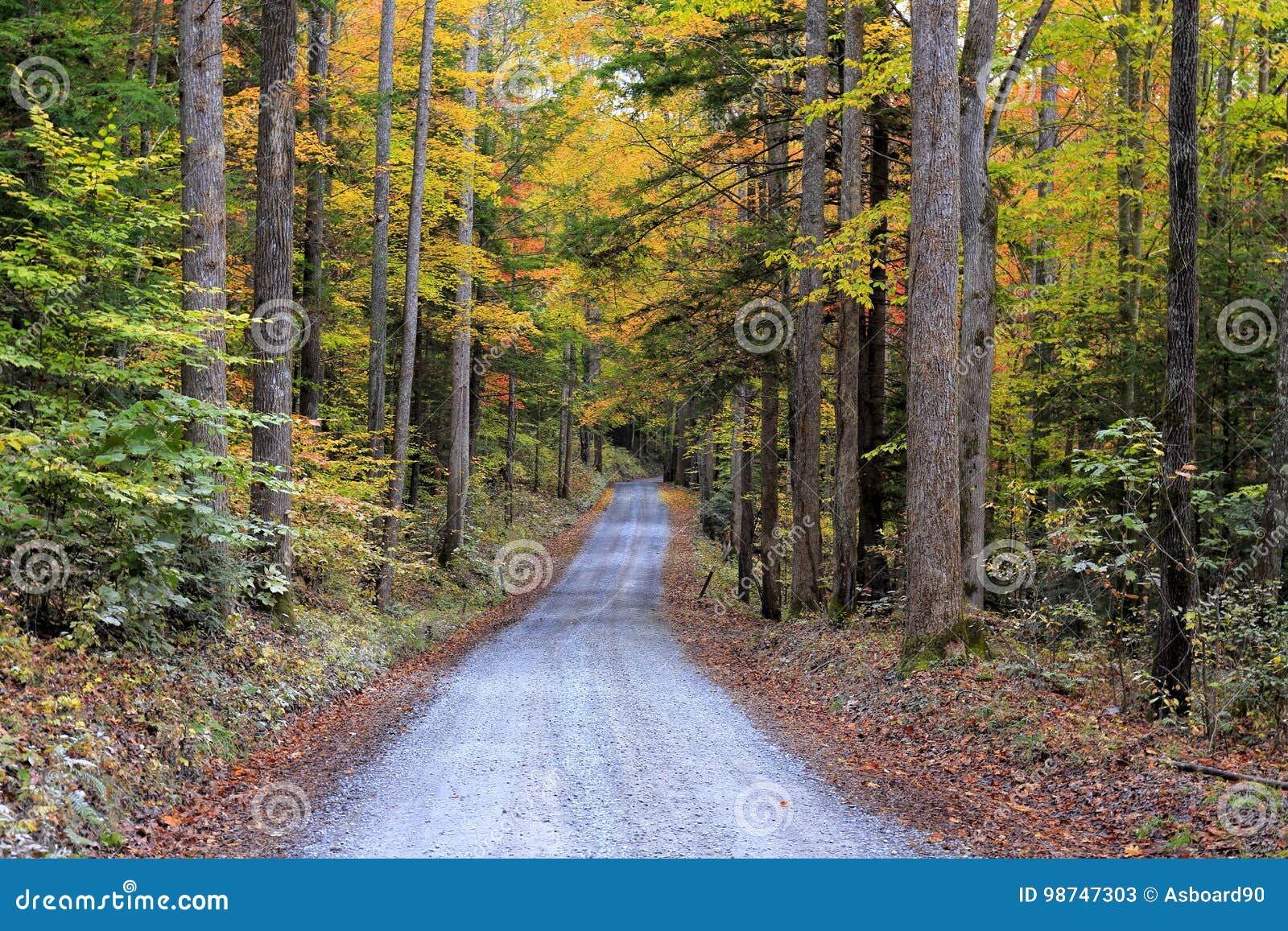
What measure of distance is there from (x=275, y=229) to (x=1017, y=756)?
33.9ft

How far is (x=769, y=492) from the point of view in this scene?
1845 cm

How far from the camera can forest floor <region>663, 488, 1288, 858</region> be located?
5.83 m

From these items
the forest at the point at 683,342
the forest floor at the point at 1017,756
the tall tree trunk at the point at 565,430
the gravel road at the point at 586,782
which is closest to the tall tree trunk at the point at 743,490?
the forest at the point at 683,342

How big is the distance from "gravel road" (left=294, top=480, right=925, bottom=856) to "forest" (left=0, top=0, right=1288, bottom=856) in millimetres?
1364

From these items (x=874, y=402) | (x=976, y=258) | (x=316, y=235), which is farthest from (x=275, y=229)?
(x=874, y=402)

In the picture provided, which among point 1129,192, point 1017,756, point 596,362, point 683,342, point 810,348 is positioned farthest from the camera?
point 596,362

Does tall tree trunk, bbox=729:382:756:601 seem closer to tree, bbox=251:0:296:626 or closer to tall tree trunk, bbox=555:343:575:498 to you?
tree, bbox=251:0:296:626

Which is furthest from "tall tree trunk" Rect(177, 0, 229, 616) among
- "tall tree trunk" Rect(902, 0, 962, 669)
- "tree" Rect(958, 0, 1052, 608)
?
"tree" Rect(958, 0, 1052, 608)

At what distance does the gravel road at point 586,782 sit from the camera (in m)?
5.83

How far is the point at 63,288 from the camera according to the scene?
26.1 feet

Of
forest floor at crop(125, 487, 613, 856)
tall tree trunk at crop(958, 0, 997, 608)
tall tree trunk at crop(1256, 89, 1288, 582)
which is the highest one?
tall tree trunk at crop(958, 0, 997, 608)

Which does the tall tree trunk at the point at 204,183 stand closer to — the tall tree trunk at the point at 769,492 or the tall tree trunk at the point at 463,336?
the tall tree trunk at the point at 463,336

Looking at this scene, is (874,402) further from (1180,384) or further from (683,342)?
(1180,384)

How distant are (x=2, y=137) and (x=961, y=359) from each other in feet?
40.1
